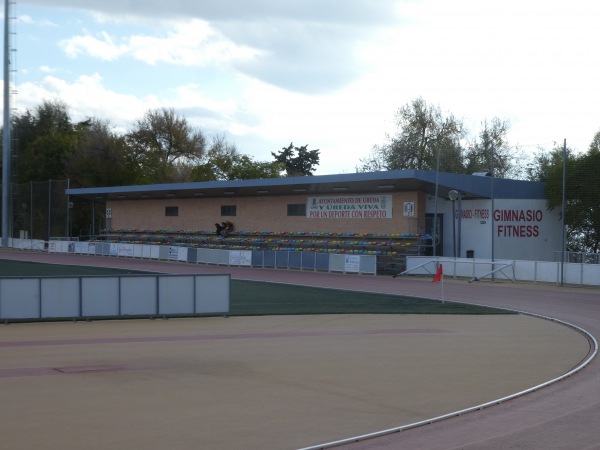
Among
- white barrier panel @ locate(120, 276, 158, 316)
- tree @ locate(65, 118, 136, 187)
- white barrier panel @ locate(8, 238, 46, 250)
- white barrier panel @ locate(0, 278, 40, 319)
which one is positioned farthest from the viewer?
tree @ locate(65, 118, 136, 187)

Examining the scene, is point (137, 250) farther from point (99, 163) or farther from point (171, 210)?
point (99, 163)

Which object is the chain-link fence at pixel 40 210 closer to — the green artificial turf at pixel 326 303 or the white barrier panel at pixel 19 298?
the green artificial turf at pixel 326 303

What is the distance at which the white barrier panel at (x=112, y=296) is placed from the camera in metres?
22.6

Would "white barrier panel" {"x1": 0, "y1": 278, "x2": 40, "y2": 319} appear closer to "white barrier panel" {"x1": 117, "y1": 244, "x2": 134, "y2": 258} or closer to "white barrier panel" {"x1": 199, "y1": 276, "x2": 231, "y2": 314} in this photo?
"white barrier panel" {"x1": 199, "y1": 276, "x2": 231, "y2": 314}

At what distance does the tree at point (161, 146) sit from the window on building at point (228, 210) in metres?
33.3

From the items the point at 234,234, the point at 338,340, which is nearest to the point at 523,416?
the point at 338,340

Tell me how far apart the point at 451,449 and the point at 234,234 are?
48.0m

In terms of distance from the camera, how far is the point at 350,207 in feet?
161

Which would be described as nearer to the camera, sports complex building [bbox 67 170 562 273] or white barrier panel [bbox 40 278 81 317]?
white barrier panel [bbox 40 278 81 317]

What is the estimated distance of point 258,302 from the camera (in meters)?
29.6

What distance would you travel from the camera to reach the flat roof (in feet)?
136

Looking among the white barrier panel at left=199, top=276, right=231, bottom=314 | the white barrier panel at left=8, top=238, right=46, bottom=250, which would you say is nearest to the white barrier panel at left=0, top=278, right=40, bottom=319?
the white barrier panel at left=199, top=276, right=231, bottom=314

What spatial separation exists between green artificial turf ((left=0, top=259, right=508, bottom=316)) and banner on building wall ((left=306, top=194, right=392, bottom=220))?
454 inches

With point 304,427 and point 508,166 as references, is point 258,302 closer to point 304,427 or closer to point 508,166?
point 304,427
